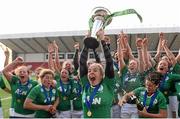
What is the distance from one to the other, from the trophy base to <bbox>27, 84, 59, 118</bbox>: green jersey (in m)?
1.67

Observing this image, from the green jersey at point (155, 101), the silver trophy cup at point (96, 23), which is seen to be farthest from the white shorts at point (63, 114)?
the silver trophy cup at point (96, 23)

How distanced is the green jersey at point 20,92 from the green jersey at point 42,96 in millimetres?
678

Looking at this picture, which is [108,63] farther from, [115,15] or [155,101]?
[155,101]

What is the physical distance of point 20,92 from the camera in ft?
26.1

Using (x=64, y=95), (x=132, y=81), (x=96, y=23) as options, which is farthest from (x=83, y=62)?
(x=132, y=81)

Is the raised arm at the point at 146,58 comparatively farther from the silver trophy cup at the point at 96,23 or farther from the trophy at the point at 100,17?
the silver trophy cup at the point at 96,23

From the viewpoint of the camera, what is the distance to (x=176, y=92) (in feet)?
28.0

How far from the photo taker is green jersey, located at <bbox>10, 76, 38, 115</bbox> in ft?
26.0

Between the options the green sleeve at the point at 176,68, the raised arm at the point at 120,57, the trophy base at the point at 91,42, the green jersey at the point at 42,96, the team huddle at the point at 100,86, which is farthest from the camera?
the green sleeve at the point at 176,68

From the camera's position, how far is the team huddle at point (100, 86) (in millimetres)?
6008

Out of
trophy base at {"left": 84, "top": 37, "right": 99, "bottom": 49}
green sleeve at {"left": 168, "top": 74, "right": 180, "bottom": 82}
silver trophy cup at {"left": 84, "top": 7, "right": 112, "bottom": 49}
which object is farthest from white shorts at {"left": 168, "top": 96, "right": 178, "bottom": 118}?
trophy base at {"left": 84, "top": 37, "right": 99, "bottom": 49}

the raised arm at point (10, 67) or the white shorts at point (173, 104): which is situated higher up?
the raised arm at point (10, 67)

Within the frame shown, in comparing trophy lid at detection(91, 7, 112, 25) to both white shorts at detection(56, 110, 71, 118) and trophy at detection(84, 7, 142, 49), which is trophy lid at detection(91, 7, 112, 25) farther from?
white shorts at detection(56, 110, 71, 118)

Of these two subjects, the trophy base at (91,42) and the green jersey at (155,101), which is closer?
the trophy base at (91,42)
